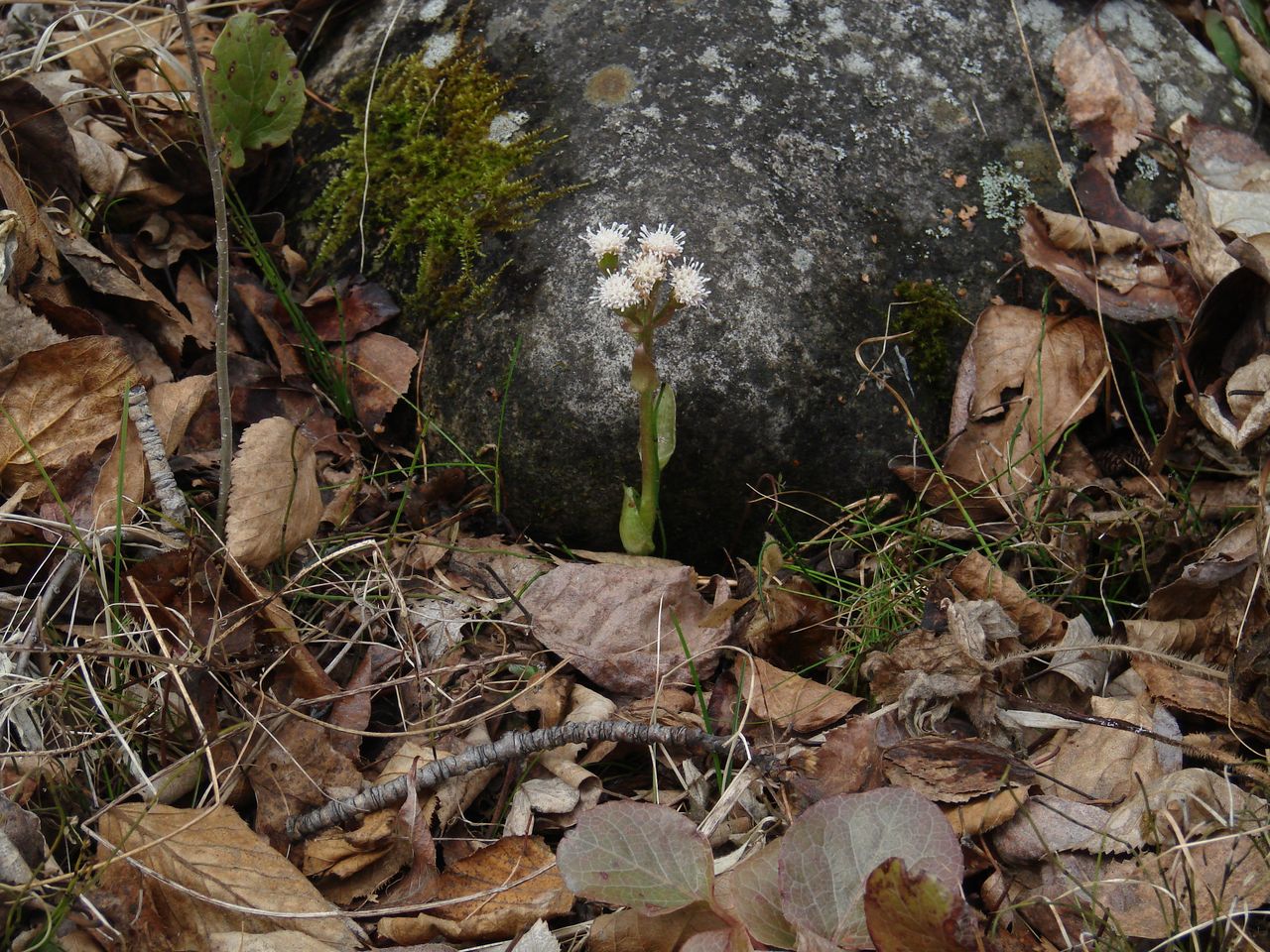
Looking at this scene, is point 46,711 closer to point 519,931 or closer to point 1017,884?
point 519,931

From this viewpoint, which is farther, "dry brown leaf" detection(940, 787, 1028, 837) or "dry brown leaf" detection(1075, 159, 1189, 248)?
"dry brown leaf" detection(1075, 159, 1189, 248)

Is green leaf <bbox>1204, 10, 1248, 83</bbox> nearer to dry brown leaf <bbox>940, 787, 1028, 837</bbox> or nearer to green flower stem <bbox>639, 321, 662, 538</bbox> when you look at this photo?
green flower stem <bbox>639, 321, 662, 538</bbox>

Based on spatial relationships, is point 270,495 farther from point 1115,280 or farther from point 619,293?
point 1115,280

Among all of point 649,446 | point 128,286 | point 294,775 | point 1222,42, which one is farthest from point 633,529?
point 1222,42

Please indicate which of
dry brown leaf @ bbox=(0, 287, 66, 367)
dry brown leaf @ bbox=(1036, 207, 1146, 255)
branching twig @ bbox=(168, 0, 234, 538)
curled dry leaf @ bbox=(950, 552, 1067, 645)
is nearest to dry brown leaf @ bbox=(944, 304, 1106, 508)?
dry brown leaf @ bbox=(1036, 207, 1146, 255)

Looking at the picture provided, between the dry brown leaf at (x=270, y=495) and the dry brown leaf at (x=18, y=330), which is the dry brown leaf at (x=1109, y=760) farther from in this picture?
the dry brown leaf at (x=18, y=330)

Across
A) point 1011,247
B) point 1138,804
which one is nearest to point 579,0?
point 1011,247
